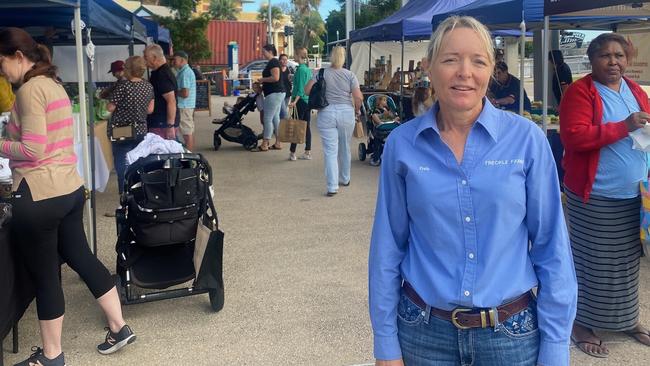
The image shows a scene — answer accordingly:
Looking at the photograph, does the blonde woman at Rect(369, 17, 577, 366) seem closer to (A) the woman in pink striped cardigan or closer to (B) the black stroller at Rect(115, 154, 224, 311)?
(A) the woman in pink striped cardigan

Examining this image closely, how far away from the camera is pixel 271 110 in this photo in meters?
11.0

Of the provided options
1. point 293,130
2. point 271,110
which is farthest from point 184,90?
point 271,110

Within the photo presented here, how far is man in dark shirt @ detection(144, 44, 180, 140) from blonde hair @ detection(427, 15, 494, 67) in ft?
20.5

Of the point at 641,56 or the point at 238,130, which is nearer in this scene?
the point at 641,56

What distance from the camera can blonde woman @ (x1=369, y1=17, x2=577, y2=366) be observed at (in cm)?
169

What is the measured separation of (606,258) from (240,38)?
140 feet

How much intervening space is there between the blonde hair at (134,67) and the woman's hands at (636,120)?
198 inches

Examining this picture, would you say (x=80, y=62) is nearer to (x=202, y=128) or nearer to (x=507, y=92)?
(x=507, y=92)

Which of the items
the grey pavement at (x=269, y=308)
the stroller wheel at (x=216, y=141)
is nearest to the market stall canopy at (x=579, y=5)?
the grey pavement at (x=269, y=308)

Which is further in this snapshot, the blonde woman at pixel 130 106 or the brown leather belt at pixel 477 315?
the blonde woman at pixel 130 106

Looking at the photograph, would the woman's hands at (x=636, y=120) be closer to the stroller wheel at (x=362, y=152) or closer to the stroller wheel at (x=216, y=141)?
the stroller wheel at (x=362, y=152)

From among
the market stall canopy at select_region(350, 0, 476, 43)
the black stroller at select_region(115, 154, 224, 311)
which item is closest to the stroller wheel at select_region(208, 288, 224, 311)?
the black stroller at select_region(115, 154, 224, 311)

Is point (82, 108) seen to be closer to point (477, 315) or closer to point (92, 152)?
point (92, 152)

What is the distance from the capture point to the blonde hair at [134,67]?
6.72m
